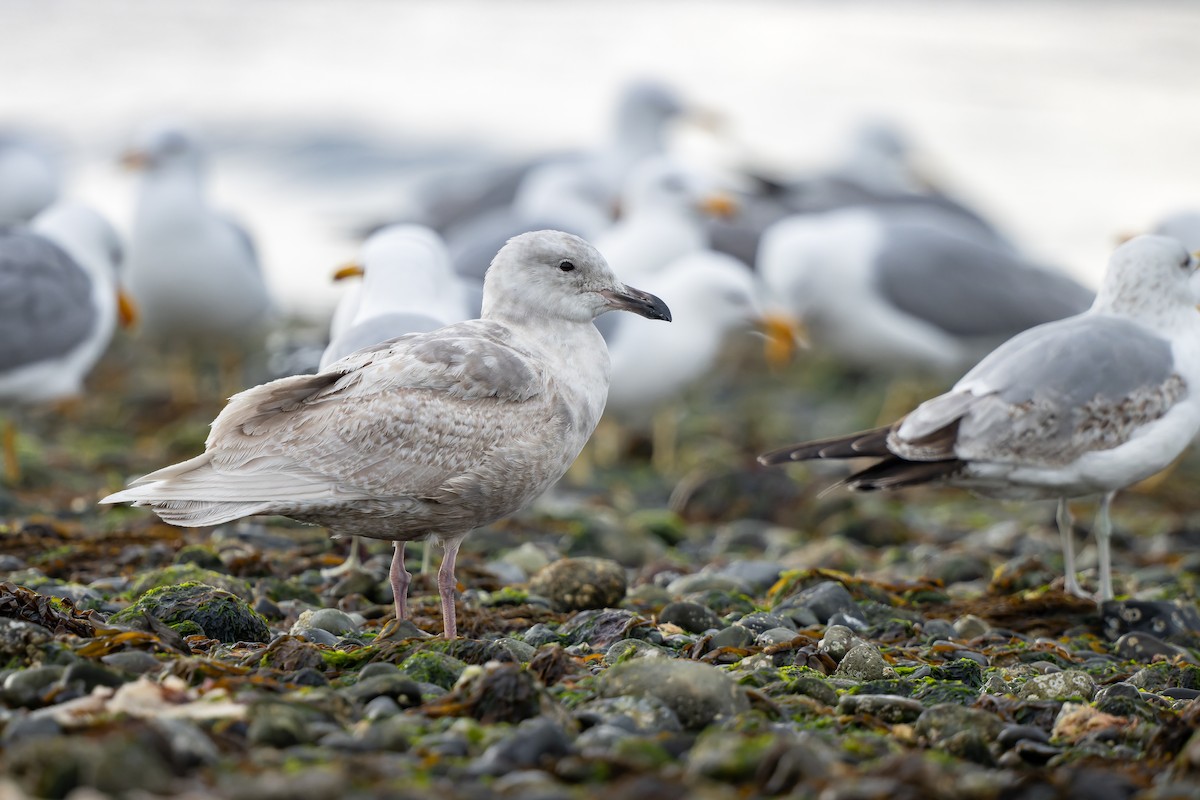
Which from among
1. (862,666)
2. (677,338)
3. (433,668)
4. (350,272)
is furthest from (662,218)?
(433,668)

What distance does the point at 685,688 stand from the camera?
11.5ft

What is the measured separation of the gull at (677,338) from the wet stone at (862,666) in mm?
4528

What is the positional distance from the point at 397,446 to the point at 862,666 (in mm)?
1417

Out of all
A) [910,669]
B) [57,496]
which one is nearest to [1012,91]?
[57,496]

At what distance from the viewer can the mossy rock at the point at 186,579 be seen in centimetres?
491

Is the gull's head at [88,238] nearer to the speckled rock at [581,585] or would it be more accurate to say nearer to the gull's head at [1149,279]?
the speckled rock at [581,585]

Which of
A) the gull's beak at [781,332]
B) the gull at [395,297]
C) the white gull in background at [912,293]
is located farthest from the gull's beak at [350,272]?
the white gull in background at [912,293]

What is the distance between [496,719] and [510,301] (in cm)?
169

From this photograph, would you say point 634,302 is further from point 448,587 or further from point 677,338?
point 677,338

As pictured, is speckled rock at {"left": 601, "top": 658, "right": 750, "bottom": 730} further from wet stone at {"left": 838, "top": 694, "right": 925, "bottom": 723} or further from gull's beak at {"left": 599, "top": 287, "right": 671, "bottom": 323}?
gull's beak at {"left": 599, "top": 287, "right": 671, "bottom": 323}

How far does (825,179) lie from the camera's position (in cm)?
1480

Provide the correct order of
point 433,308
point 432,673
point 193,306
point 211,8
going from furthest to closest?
point 211,8 < point 193,306 < point 433,308 < point 432,673

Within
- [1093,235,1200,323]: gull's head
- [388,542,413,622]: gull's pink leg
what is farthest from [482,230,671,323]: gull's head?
[1093,235,1200,323]: gull's head

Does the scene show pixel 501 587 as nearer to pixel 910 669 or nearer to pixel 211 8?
pixel 910 669
